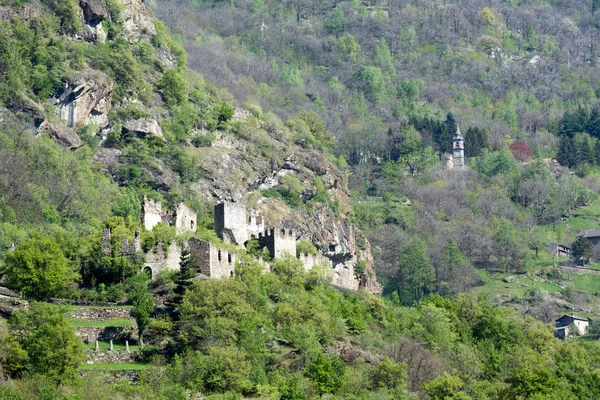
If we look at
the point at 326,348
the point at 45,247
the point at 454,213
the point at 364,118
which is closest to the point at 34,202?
the point at 45,247

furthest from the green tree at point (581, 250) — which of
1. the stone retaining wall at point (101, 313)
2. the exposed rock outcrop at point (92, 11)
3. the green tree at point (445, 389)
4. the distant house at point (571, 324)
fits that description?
the stone retaining wall at point (101, 313)

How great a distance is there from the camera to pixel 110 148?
115 meters

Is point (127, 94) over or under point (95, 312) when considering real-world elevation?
over

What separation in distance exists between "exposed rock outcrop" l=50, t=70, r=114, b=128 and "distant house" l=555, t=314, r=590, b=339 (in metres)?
43.9

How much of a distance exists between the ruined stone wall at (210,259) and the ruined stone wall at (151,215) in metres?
6.14

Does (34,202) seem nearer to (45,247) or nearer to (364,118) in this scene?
(45,247)

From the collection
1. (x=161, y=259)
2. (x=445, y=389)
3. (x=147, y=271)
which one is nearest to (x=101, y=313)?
(x=147, y=271)

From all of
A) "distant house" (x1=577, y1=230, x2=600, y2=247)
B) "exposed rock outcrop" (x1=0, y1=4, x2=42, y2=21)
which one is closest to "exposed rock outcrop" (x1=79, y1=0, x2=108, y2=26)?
"exposed rock outcrop" (x1=0, y1=4, x2=42, y2=21)

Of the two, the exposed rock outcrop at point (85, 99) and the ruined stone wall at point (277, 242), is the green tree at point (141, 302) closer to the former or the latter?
the ruined stone wall at point (277, 242)

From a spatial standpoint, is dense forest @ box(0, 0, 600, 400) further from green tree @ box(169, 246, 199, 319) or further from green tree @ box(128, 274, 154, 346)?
green tree @ box(169, 246, 199, 319)

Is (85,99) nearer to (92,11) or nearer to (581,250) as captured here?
(92,11)

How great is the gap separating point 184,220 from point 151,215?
3143mm

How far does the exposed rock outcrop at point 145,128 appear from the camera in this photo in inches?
4631

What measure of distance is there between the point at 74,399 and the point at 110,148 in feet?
192
